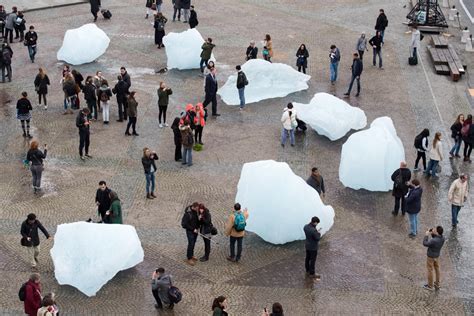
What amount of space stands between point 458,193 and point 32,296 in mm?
9724

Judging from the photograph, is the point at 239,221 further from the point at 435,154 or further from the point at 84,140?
the point at 84,140

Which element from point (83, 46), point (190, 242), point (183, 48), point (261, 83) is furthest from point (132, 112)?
point (190, 242)

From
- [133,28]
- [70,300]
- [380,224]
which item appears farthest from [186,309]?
[133,28]

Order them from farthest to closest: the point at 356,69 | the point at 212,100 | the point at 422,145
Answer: the point at 356,69, the point at 212,100, the point at 422,145

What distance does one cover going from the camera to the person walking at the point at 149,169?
19.2 m

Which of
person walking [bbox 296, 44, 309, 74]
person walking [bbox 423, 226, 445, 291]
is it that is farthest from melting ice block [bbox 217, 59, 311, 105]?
person walking [bbox 423, 226, 445, 291]

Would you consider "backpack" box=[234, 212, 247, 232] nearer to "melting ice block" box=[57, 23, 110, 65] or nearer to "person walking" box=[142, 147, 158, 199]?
"person walking" box=[142, 147, 158, 199]

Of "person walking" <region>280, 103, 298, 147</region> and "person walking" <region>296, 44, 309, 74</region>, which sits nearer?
"person walking" <region>280, 103, 298, 147</region>

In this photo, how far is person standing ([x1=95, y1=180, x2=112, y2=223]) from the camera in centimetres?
1759

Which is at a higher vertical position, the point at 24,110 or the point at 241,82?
the point at 241,82

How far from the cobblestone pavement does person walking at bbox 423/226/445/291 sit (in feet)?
0.91

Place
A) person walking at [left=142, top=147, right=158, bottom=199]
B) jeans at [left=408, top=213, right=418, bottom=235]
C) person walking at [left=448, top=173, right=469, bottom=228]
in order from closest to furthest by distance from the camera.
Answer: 1. jeans at [left=408, top=213, right=418, bottom=235]
2. person walking at [left=448, top=173, right=469, bottom=228]
3. person walking at [left=142, top=147, right=158, bottom=199]

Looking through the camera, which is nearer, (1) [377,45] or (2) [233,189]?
(2) [233,189]

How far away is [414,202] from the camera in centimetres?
1769
